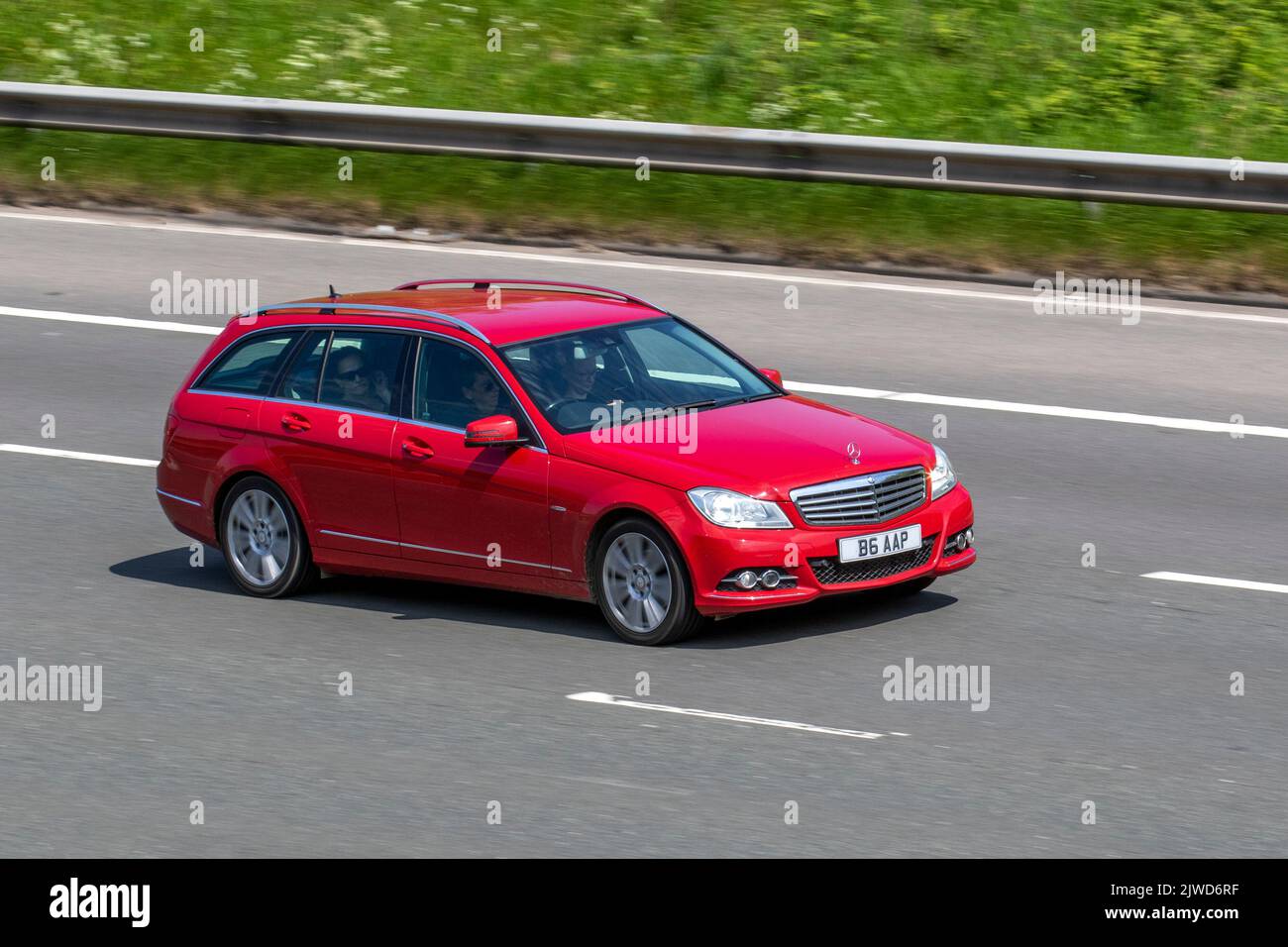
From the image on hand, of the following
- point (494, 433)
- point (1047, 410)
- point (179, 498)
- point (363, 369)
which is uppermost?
point (363, 369)

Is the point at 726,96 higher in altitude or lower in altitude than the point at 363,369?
higher

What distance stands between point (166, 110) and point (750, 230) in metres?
6.16

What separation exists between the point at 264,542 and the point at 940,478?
3.55m

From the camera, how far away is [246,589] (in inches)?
436

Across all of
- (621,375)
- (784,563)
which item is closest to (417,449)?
(621,375)

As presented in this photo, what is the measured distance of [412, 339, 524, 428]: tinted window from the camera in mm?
10375

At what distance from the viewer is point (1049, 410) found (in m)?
14.1

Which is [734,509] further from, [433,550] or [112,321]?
[112,321]

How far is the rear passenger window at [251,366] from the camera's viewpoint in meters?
11.2

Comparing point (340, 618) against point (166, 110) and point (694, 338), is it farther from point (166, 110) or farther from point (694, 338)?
point (166, 110)

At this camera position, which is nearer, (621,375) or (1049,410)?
(621,375)

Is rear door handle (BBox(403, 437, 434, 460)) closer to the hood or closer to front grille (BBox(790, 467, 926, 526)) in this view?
the hood

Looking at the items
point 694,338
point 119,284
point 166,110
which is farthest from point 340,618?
point 166,110

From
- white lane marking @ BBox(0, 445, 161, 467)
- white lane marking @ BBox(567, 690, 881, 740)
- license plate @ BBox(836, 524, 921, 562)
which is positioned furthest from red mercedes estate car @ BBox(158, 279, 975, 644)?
white lane marking @ BBox(0, 445, 161, 467)
